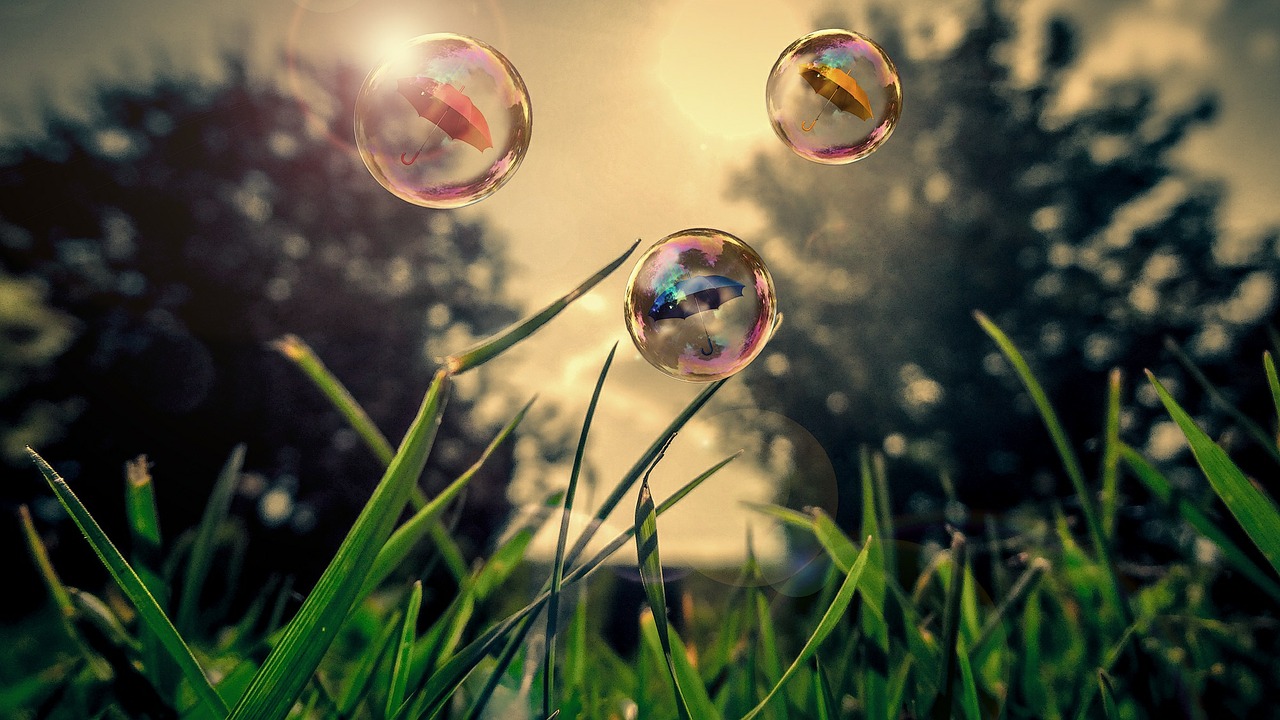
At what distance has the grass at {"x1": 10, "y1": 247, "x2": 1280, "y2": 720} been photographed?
1.84 feet

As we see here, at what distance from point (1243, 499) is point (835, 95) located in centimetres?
153

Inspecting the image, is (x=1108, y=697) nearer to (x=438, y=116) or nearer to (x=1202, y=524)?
(x=1202, y=524)

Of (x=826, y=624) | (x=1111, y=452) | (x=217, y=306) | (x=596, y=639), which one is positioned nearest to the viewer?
(x=826, y=624)

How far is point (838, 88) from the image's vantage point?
6.23ft

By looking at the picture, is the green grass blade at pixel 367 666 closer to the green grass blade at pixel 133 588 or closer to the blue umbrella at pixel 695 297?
the green grass blade at pixel 133 588

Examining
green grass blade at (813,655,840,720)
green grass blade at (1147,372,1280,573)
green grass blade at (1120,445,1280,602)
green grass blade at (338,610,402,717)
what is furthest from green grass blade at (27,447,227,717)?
green grass blade at (1120,445,1280,602)

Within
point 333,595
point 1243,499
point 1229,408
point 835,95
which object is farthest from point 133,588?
point 835,95

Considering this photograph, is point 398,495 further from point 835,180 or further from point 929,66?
point 929,66

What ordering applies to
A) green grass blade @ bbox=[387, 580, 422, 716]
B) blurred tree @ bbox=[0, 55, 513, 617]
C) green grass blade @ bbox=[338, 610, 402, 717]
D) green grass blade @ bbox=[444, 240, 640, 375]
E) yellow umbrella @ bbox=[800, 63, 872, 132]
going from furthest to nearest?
blurred tree @ bbox=[0, 55, 513, 617]
yellow umbrella @ bbox=[800, 63, 872, 132]
green grass blade @ bbox=[338, 610, 402, 717]
green grass blade @ bbox=[387, 580, 422, 716]
green grass blade @ bbox=[444, 240, 640, 375]

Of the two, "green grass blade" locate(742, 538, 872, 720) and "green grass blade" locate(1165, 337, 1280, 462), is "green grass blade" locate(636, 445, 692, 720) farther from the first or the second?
"green grass blade" locate(1165, 337, 1280, 462)

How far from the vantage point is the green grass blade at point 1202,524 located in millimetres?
861

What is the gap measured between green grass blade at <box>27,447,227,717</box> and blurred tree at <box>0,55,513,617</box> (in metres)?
14.9

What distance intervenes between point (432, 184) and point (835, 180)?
A: 17.6m

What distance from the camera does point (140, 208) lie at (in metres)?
14.4
